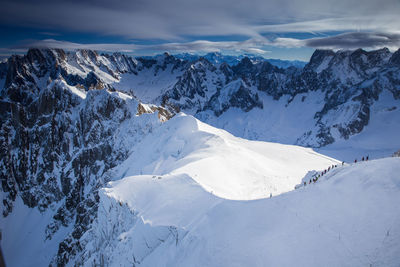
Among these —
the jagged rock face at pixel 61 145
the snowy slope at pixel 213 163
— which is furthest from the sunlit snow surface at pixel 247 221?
the jagged rock face at pixel 61 145

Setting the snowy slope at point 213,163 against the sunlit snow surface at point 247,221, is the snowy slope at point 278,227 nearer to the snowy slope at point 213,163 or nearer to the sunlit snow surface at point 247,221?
the sunlit snow surface at point 247,221

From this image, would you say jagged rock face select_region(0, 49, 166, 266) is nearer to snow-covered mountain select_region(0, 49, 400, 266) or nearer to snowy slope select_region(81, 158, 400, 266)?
snow-covered mountain select_region(0, 49, 400, 266)

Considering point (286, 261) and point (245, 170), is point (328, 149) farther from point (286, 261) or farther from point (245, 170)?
point (286, 261)

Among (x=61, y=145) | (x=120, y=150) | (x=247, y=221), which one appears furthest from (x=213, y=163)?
(x=61, y=145)

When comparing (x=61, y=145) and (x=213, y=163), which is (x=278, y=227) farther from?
(x=61, y=145)

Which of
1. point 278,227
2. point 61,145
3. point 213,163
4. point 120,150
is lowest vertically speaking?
point 61,145

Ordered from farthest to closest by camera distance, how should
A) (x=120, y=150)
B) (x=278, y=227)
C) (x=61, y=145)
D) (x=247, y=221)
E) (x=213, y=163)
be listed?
(x=61, y=145) → (x=120, y=150) → (x=213, y=163) → (x=247, y=221) → (x=278, y=227)
